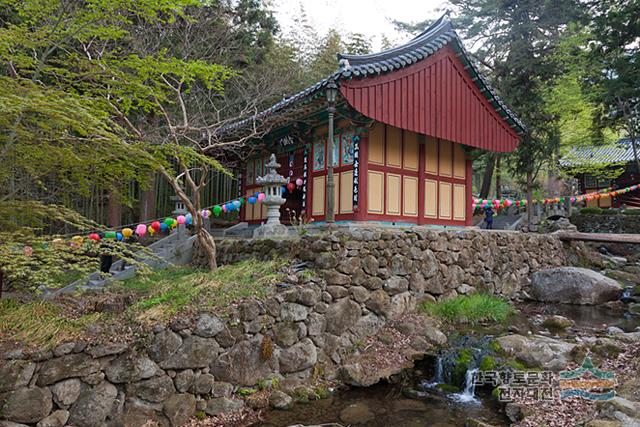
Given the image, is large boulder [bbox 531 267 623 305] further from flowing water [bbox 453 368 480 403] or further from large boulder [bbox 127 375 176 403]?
large boulder [bbox 127 375 176 403]

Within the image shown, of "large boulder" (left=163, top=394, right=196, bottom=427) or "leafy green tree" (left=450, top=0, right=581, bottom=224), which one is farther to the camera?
"leafy green tree" (left=450, top=0, right=581, bottom=224)

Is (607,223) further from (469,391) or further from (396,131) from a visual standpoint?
(469,391)

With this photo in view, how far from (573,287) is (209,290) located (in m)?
9.73

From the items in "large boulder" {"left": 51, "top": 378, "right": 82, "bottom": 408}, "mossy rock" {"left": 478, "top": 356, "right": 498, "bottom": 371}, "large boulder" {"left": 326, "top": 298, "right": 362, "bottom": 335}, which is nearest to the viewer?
"large boulder" {"left": 51, "top": 378, "right": 82, "bottom": 408}

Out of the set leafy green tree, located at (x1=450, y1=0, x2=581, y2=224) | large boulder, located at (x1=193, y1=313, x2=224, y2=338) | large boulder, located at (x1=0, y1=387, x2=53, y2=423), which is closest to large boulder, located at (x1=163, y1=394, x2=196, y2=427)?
large boulder, located at (x1=193, y1=313, x2=224, y2=338)

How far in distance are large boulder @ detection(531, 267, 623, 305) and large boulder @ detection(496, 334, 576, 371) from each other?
14.4 ft

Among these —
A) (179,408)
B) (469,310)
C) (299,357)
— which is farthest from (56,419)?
(469,310)

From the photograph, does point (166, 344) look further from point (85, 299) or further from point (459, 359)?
point (459, 359)

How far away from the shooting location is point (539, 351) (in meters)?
6.66

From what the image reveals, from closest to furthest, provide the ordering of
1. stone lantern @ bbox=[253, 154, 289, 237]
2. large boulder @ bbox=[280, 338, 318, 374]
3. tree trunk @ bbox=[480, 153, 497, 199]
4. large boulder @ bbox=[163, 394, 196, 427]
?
large boulder @ bbox=[163, 394, 196, 427] < large boulder @ bbox=[280, 338, 318, 374] < stone lantern @ bbox=[253, 154, 289, 237] < tree trunk @ bbox=[480, 153, 497, 199]

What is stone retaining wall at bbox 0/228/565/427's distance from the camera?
4562mm

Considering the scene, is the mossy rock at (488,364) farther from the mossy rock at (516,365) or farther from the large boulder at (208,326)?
the large boulder at (208,326)

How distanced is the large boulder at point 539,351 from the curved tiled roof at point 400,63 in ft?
19.3

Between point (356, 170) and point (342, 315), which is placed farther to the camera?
point (356, 170)
